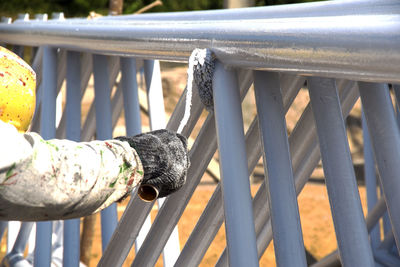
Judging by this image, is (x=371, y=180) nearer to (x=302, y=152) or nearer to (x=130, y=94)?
(x=130, y=94)

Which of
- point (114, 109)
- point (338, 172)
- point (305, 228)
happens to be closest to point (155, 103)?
point (114, 109)

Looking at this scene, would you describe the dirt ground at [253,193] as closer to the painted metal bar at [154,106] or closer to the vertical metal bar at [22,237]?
the vertical metal bar at [22,237]

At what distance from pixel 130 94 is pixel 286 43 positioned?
983mm

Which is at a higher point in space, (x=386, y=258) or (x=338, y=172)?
(x=386, y=258)

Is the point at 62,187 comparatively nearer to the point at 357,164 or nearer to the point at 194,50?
the point at 194,50

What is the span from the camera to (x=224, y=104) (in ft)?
3.72

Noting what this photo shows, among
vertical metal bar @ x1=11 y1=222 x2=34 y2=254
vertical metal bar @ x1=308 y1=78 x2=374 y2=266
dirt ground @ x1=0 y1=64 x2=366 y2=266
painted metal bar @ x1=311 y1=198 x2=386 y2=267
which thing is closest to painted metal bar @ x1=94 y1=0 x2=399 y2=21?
vertical metal bar @ x1=308 y1=78 x2=374 y2=266

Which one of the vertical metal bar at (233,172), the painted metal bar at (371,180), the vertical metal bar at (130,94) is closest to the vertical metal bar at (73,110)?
the vertical metal bar at (130,94)

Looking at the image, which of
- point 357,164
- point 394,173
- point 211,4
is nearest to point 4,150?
point 394,173

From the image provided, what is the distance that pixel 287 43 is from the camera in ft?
3.02

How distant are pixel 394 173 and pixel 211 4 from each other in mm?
9870

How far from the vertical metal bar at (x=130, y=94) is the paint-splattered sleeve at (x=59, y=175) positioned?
68 cm

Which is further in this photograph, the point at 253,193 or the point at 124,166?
the point at 253,193

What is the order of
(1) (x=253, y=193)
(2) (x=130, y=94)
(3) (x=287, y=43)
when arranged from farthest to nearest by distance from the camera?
1. (1) (x=253, y=193)
2. (2) (x=130, y=94)
3. (3) (x=287, y=43)
